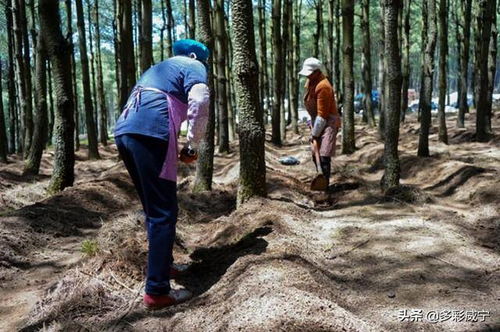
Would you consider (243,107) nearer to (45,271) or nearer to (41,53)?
(45,271)

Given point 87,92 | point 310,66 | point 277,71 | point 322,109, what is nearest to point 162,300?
point 322,109

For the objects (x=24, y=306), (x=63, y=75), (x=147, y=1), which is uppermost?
(x=147, y=1)

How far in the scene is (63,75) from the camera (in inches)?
328

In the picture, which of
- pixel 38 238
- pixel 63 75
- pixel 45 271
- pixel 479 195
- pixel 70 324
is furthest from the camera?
pixel 63 75

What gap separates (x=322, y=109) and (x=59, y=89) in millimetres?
4373

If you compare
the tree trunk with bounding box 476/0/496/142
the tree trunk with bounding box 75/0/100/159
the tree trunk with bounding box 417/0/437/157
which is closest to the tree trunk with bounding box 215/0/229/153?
the tree trunk with bounding box 75/0/100/159

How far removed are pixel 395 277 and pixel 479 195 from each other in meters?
3.19

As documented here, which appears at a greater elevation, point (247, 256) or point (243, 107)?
point (243, 107)

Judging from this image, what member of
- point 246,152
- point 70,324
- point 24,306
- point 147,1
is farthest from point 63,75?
point 70,324

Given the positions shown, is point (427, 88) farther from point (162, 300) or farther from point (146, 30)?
point (162, 300)

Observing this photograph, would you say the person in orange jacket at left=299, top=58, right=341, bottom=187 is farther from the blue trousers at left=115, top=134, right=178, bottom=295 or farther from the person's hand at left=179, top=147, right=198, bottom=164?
the blue trousers at left=115, top=134, right=178, bottom=295

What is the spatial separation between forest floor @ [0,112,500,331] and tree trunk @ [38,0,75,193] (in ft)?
2.18

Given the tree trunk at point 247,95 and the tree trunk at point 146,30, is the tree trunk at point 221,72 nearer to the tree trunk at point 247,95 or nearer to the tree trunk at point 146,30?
the tree trunk at point 146,30

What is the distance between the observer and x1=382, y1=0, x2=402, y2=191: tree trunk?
6672 millimetres
